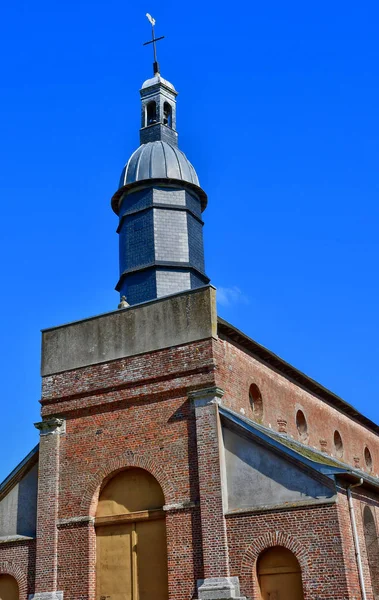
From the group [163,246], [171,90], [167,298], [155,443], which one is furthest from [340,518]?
[171,90]

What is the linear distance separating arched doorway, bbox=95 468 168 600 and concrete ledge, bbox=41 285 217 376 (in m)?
3.10

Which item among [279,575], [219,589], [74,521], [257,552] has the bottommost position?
[219,589]

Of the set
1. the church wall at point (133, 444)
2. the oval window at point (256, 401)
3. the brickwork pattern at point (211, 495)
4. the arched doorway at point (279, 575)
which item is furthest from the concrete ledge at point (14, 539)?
the oval window at point (256, 401)

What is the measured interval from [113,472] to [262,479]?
12.4ft

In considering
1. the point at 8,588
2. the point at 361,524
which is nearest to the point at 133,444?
the point at 8,588

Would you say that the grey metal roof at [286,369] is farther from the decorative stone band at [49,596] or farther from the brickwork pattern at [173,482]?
the decorative stone band at [49,596]

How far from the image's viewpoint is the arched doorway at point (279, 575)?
14.9m

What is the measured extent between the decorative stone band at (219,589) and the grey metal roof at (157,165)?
38.1ft

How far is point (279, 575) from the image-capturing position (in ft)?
49.6

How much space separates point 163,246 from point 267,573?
9.34 meters

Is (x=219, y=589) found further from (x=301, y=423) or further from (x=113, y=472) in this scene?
(x=301, y=423)

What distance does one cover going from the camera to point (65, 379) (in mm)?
18875

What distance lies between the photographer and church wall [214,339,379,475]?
1758 centimetres

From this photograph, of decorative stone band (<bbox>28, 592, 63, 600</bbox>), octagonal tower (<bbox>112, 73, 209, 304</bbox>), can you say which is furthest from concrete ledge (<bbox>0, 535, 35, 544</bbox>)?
octagonal tower (<bbox>112, 73, 209, 304</bbox>)
